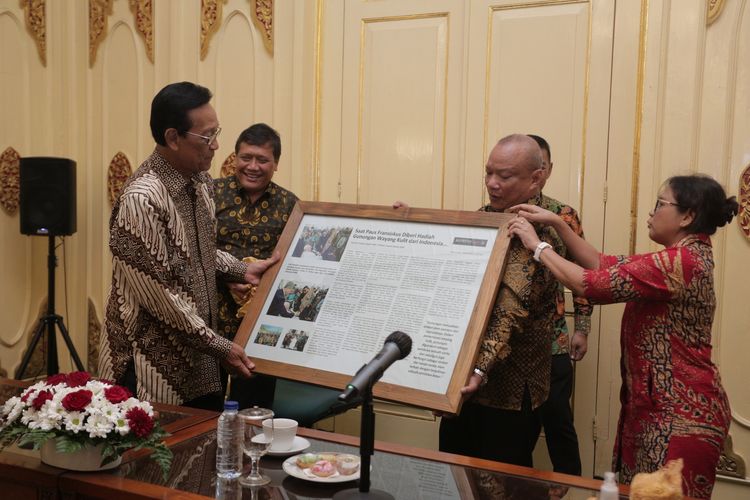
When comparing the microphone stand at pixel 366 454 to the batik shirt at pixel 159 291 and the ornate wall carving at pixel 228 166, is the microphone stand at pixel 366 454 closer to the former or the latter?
the batik shirt at pixel 159 291

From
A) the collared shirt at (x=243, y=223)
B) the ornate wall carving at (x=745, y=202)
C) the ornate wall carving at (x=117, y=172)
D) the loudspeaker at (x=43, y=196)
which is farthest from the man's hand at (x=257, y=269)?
the ornate wall carving at (x=117, y=172)

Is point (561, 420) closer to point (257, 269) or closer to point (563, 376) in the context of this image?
point (563, 376)

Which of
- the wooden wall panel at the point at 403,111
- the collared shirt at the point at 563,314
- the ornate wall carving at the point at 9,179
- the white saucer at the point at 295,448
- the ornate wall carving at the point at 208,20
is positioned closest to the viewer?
the white saucer at the point at 295,448

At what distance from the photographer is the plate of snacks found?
182cm

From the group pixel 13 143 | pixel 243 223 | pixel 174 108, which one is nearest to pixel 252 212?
pixel 243 223

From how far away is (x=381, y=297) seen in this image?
2518 mm

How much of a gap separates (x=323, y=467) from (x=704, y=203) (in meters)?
1.41

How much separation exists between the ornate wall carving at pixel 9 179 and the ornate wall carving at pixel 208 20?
1591 millimetres

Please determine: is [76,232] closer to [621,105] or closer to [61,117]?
[61,117]

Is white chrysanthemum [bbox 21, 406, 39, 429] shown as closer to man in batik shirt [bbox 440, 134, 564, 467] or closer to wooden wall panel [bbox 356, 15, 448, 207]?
man in batik shirt [bbox 440, 134, 564, 467]

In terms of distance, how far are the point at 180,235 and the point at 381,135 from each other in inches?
81.0

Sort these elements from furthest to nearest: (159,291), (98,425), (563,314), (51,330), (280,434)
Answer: (51,330) → (563,314) → (159,291) → (280,434) → (98,425)

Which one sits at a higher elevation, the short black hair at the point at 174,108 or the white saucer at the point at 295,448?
the short black hair at the point at 174,108

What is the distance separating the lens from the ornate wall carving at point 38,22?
16.6ft
